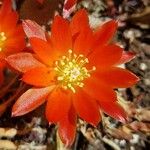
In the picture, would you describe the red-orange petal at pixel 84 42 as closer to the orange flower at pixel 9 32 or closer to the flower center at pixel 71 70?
the flower center at pixel 71 70

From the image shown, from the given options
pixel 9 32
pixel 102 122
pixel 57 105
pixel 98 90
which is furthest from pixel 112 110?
pixel 9 32

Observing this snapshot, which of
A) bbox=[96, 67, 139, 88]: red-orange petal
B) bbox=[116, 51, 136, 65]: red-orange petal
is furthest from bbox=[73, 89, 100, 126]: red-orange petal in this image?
bbox=[116, 51, 136, 65]: red-orange petal

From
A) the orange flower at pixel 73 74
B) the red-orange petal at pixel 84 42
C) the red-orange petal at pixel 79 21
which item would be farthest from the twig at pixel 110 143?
the red-orange petal at pixel 79 21

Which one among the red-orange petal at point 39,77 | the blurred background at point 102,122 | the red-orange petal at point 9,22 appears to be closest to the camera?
the red-orange petal at point 39,77

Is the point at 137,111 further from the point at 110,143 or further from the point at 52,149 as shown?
the point at 52,149

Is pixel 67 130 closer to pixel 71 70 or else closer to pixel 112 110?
pixel 112 110

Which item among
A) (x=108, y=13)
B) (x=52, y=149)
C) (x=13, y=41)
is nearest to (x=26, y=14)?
(x=13, y=41)
